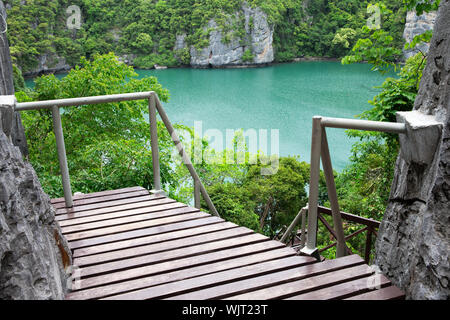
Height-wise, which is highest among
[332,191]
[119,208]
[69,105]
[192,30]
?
[192,30]

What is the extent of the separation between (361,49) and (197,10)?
131 ft

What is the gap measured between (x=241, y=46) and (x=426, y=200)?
42335 mm

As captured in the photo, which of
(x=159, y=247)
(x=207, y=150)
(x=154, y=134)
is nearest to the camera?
(x=159, y=247)

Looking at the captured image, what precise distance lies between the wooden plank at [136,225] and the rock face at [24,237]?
503mm

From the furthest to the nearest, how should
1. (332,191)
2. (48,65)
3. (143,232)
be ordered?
(48,65) < (143,232) < (332,191)

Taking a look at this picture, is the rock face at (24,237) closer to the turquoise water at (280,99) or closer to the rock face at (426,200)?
the rock face at (426,200)

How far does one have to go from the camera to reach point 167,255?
2.10m

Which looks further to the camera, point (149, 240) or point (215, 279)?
point (149, 240)

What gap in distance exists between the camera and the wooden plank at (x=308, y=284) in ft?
5.69

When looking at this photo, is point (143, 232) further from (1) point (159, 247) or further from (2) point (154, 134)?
(2) point (154, 134)

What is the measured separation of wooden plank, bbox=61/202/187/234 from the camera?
245cm

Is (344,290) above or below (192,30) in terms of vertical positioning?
below

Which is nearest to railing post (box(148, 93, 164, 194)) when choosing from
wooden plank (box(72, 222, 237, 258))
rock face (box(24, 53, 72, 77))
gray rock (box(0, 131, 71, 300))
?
wooden plank (box(72, 222, 237, 258))

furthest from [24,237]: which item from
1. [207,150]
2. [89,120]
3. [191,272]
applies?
[207,150]
